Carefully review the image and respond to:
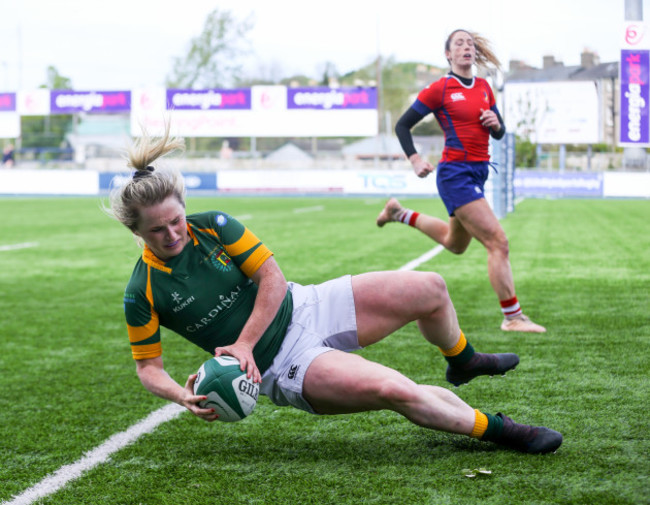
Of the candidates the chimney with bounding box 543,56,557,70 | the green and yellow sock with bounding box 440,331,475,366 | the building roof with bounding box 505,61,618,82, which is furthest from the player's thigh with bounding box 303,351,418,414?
the building roof with bounding box 505,61,618,82

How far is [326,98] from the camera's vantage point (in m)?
43.7

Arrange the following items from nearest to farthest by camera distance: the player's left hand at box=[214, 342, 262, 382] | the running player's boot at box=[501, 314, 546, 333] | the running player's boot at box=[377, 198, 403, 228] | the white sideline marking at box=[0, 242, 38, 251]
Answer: the player's left hand at box=[214, 342, 262, 382] → the running player's boot at box=[501, 314, 546, 333] → the running player's boot at box=[377, 198, 403, 228] → the white sideline marking at box=[0, 242, 38, 251]

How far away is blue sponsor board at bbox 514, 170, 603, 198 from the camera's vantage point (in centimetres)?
3312

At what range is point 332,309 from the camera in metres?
3.60

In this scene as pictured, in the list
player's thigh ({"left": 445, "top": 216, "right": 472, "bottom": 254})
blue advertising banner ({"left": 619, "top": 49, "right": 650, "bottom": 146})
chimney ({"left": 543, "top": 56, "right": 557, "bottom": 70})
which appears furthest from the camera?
chimney ({"left": 543, "top": 56, "right": 557, "bottom": 70})

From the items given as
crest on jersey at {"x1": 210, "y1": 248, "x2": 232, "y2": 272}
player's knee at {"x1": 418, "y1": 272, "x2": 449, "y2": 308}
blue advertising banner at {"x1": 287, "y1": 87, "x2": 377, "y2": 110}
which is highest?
blue advertising banner at {"x1": 287, "y1": 87, "x2": 377, "y2": 110}

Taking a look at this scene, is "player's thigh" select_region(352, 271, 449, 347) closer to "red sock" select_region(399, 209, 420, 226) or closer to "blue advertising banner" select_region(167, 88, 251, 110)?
"red sock" select_region(399, 209, 420, 226)

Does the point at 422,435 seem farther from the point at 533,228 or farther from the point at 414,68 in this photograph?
the point at 414,68

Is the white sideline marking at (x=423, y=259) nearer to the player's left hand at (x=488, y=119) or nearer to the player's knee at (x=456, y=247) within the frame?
the player's knee at (x=456, y=247)

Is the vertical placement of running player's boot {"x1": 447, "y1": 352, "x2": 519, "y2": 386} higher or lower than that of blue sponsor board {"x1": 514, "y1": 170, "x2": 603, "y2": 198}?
lower

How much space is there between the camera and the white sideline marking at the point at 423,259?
1034 centimetres

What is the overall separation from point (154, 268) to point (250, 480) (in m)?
0.91

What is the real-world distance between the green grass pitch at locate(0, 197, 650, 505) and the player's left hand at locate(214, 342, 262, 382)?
1.34 feet

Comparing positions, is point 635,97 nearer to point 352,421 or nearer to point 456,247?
point 456,247
